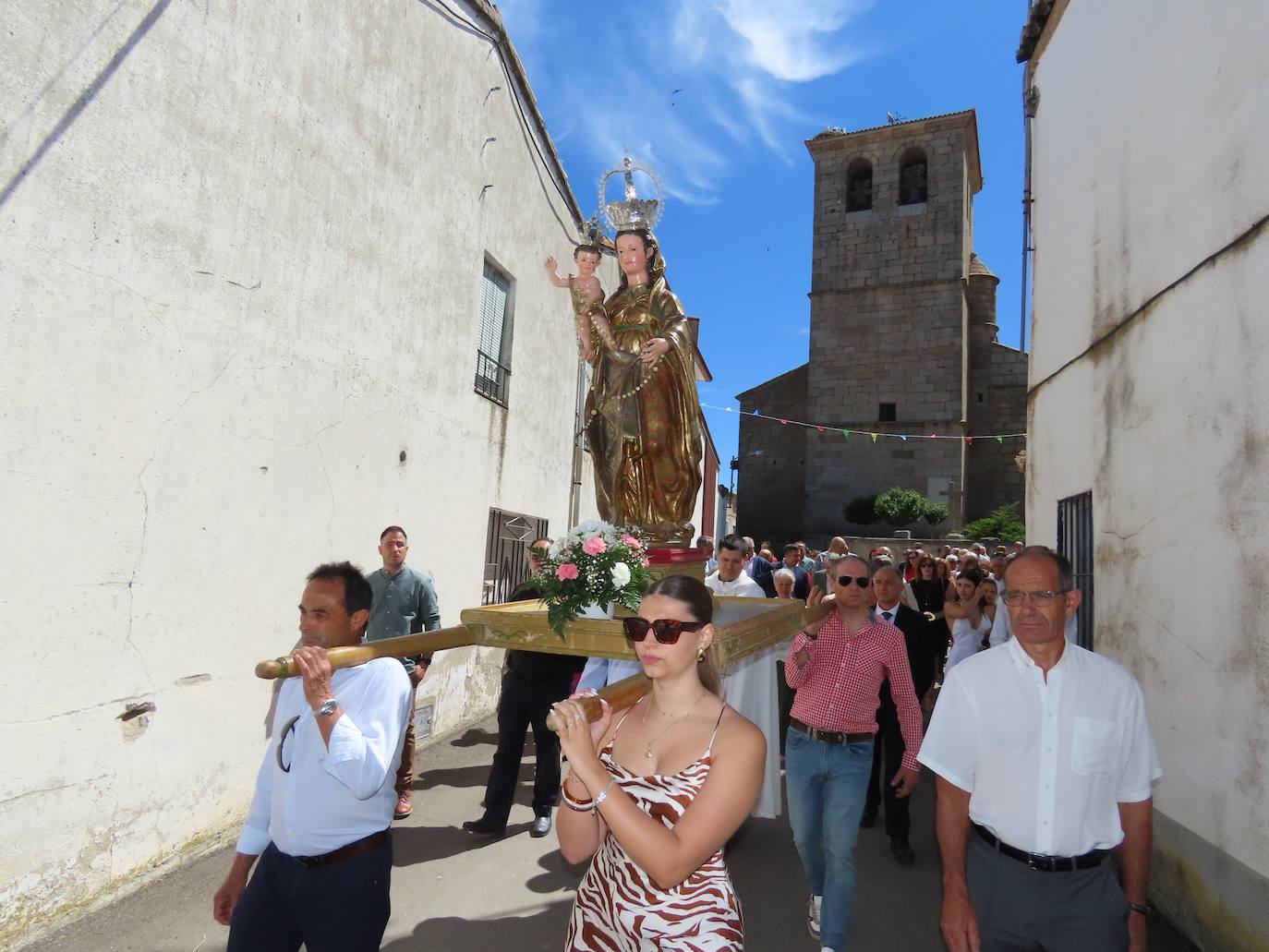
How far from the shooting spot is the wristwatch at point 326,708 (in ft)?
7.20

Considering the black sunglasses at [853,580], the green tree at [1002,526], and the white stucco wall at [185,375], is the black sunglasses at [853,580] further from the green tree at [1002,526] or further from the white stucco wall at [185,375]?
the green tree at [1002,526]

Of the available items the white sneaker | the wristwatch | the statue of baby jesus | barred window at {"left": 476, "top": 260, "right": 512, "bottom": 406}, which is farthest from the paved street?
barred window at {"left": 476, "top": 260, "right": 512, "bottom": 406}

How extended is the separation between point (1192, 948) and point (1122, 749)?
2.52 metres

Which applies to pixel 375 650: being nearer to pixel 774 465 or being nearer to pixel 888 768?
pixel 888 768

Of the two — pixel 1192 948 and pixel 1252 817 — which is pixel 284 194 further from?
pixel 1192 948

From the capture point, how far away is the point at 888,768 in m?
5.31

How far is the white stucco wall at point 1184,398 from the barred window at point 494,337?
18.1ft

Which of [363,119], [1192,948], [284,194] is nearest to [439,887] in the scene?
[1192,948]

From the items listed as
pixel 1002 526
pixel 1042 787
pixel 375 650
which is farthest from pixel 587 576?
pixel 1002 526

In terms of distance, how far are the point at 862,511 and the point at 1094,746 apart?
21813 mm

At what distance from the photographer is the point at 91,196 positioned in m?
3.80

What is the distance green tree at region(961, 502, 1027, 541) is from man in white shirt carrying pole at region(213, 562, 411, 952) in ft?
64.6

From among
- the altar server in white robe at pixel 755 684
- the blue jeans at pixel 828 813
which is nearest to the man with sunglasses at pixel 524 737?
the altar server in white robe at pixel 755 684

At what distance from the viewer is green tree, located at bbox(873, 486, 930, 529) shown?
2247cm
